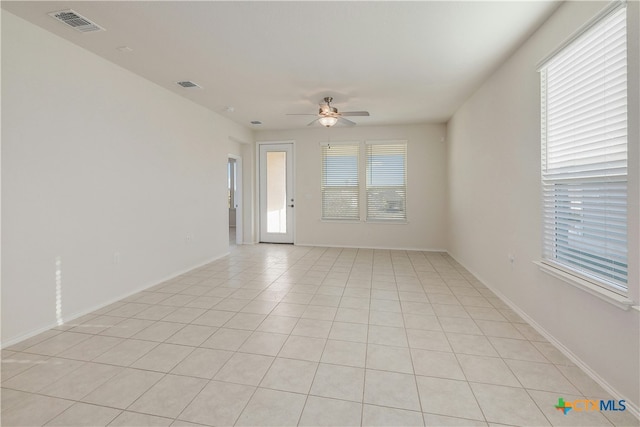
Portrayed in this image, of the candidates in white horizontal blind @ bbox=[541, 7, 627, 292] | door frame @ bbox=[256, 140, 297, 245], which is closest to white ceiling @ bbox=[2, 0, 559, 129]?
white horizontal blind @ bbox=[541, 7, 627, 292]

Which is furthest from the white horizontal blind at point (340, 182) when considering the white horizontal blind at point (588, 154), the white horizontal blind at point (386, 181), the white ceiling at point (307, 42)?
the white horizontal blind at point (588, 154)

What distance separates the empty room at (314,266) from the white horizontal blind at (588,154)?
2cm

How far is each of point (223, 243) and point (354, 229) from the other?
9.44ft

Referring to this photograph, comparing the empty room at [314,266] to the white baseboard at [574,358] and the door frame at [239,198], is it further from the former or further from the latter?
the door frame at [239,198]

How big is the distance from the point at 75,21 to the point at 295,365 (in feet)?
11.1

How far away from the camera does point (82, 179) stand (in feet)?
9.72

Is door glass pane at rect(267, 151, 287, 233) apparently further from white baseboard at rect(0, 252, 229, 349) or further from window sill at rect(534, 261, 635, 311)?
window sill at rect(534, 261, 635, 311)

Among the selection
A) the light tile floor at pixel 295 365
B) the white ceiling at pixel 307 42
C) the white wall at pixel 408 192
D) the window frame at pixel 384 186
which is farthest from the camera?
the window frame at pixel 384 186

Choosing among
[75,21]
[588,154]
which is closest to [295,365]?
[588,154]

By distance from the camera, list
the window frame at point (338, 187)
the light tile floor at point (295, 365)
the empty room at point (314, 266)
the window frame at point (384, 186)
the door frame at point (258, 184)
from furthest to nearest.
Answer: the door frame at point (258, 184) → the window frame at point (338, 187) → the window frame at point (384, 186) → the empty room at point (314, 266) → the light tile floor at point (295, 365)

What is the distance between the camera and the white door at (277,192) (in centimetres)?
693

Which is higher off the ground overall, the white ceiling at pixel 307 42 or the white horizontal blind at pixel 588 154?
the white ceiling at pixel 307 42

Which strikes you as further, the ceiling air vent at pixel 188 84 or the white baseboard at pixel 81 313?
the ceiling air vent at pixel 188 84

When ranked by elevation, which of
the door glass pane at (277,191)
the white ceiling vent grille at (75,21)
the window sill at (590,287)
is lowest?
the window sill at (590,287)
